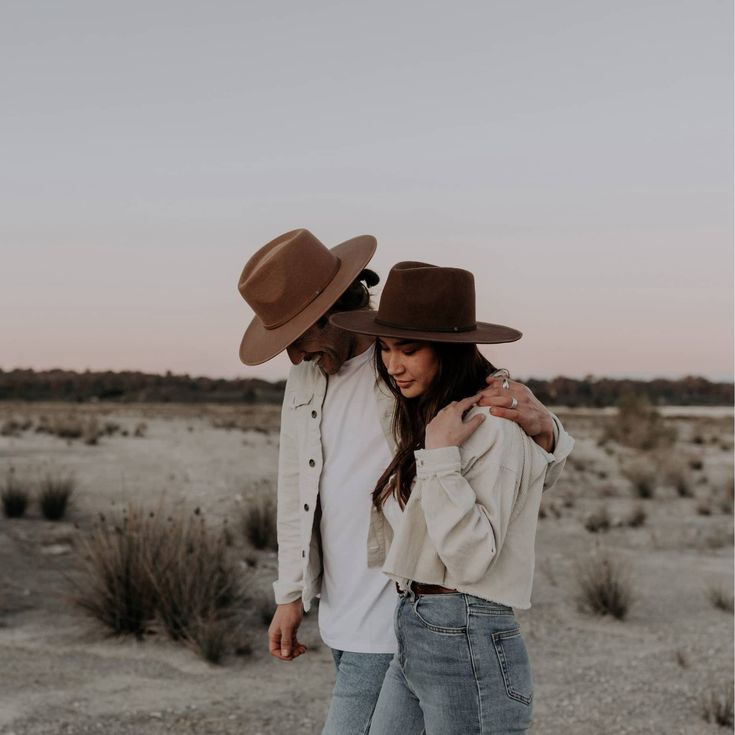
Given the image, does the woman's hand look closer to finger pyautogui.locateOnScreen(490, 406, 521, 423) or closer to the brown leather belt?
finger pyautogui.locateOnScreen(490, 406, 521, 423)

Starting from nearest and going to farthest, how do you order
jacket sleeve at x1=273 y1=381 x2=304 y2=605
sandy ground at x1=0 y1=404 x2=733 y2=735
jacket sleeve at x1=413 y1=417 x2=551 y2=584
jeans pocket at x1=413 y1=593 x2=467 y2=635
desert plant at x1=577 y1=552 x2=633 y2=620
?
jacket sleeve at x1=413 y1=417 x2=551 y2=584 < jeans pocket at x1=413 y1=593 x2=467 y2=635 < jacket sleeve at x1=273 y1=381 x2=304 y2=605 < sandy ground at x1=0 y1=404 x2=733 y2=735 < desert plant at x1=577 y1=552 x2=633 y2=620

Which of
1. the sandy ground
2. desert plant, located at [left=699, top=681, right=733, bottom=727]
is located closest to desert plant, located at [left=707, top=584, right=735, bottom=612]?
the sandy ground

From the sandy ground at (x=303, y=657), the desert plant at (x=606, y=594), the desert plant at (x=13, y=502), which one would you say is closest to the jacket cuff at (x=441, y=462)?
the sandy ground at (x=303, y=657)

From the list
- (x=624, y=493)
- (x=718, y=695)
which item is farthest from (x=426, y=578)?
(x=624, y=493)

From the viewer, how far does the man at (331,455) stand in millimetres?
2824

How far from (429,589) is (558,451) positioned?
20.7 inches

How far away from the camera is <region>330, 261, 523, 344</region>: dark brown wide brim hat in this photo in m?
2.50

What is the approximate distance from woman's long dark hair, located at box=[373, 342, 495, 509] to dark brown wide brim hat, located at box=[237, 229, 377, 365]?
1.42ft

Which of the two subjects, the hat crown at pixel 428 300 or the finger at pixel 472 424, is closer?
the finger at pixel 472 424

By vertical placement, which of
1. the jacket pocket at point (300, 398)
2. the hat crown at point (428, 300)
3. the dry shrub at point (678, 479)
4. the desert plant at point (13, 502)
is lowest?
the dry shrub at point (678, 479)

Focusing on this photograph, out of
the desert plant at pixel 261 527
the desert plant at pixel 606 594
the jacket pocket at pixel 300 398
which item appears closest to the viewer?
the jacket pocket at pixel 300 398

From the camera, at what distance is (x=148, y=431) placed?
3394 cm

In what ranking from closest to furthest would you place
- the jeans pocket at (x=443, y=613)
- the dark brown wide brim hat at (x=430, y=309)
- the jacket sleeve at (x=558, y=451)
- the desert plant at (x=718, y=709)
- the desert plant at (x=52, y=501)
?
the jeans pocket at (x=443, y=613) → the dark brown wide brim hat at (x=430, y=309) → the jacket sleeve at (x=558, y=451) → the desert plant at (x=718, y=709) → the desert plant at (x=52, y=501)

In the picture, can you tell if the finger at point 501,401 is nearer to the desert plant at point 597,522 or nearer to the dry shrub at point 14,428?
the desert plant at point 597,522
